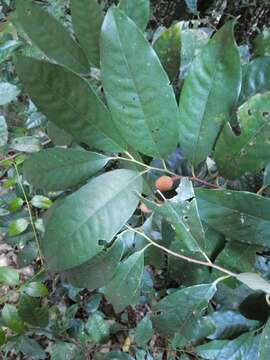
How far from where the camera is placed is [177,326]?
0.60 m

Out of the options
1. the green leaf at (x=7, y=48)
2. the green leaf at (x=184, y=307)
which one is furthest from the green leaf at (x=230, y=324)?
the green leaf at (x=7, y=48)

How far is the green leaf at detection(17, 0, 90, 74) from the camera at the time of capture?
0.61 metres

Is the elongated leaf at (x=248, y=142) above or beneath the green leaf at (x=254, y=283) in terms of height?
above

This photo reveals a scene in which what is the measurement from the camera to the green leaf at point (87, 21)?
0.62m

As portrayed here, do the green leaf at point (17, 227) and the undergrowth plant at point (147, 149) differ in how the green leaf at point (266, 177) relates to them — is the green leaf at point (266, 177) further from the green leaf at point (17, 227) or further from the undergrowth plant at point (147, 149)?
the green leaf at point (17, 227)

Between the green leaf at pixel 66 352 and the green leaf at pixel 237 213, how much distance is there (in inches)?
32.6

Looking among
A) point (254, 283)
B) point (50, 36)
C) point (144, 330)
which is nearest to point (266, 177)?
point (254, 283)

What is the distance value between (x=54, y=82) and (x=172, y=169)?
286mm

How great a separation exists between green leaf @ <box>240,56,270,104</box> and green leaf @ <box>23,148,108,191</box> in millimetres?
271

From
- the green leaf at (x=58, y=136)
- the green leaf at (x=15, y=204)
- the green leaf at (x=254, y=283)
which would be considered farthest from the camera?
the green leaf at (x=15, y=204)

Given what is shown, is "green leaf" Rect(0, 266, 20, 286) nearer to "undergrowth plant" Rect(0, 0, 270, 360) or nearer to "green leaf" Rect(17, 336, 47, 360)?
"undergrowth plant" Rect(0, 0, 270, 360)

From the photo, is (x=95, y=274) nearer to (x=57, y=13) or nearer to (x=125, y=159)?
(x=125, y=159)

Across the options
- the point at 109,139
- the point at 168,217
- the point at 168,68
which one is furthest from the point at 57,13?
the point at 168,217

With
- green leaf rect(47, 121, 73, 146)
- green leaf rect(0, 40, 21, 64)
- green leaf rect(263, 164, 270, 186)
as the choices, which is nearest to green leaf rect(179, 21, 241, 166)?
green leaf rect(263, 164, 270, 186)
